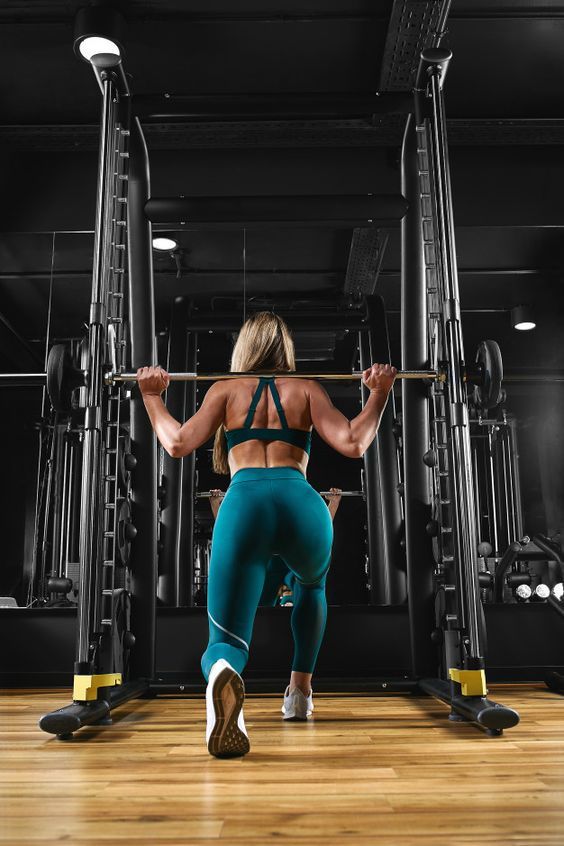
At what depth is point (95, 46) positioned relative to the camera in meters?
3.39

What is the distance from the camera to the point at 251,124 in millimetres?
4332

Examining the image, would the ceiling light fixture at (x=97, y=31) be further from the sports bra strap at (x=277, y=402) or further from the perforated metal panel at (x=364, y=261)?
the perforated metal panel at (x=364, y=261)

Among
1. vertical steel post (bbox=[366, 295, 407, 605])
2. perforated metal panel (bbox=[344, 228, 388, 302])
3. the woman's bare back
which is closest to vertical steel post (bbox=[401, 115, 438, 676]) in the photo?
vertical steel post (bbox=[366, 295, 407, 605])

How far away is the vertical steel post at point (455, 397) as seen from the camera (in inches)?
99.2

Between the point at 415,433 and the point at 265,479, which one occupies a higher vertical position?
the point at 415,433

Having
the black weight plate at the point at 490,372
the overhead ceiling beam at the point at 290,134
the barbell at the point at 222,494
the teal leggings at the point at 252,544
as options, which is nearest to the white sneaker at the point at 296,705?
the teal leggings at the point at 252,544

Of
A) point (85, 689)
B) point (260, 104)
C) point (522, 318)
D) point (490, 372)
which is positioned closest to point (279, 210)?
point (260, 104)

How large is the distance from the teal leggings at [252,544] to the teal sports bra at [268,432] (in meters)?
0.10

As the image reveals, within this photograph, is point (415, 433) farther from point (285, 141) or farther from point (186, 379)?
point (285, 141)

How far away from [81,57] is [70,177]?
3.52 feet

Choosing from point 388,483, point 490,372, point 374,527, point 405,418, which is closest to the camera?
point 490,372

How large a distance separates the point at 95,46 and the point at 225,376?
2017 mm

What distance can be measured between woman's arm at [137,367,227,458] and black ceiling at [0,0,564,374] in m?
1.67

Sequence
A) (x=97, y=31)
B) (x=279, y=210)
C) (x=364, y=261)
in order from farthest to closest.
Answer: (x=364, y=261)
(x=279, y=210)
(x=97, y=31)
